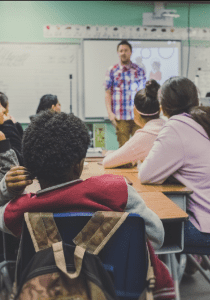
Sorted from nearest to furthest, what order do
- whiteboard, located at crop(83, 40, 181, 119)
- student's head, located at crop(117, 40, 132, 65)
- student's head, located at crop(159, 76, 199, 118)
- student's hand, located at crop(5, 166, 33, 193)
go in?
student's hand, located at crop(5, 166, 33, 193) < student's head, located at crop(159, 76, 199, 118) < student's head, located at crop(117, 40, 132, 65) < whiteboard, located at crop(83, 40, 181, 119)

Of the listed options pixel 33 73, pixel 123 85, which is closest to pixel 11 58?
pixel 33 73

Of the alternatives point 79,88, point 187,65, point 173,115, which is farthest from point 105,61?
point 173,115

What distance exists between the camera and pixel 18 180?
37.3 inches

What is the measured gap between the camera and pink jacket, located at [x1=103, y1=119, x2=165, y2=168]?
1.99 m

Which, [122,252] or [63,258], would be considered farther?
[122,252]

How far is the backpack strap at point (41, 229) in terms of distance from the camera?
2.54 ft

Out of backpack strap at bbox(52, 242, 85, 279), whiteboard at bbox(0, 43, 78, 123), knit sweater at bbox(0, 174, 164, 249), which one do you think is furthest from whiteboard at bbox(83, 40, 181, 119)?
backpack strap at bbox(52, 242, 85, 279)

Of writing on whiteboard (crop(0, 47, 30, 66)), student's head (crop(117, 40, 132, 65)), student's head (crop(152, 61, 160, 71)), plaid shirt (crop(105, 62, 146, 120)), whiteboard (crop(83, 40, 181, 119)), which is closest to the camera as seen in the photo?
student's head (crop(117, 40, 132, 65))

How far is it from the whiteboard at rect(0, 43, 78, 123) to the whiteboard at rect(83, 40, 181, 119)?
0.67 feet

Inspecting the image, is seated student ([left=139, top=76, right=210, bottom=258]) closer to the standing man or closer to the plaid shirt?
the standing man

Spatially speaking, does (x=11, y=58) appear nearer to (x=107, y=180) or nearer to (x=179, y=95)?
(x=179, y=95)

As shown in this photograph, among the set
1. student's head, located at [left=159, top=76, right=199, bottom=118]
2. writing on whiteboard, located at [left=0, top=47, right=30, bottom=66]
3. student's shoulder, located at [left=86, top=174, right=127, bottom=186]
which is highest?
writing on whiteboard, located at [left=0, top=47, right=30, bottom=66]

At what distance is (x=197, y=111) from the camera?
4.99ft

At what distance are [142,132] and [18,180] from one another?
46.3 inches
